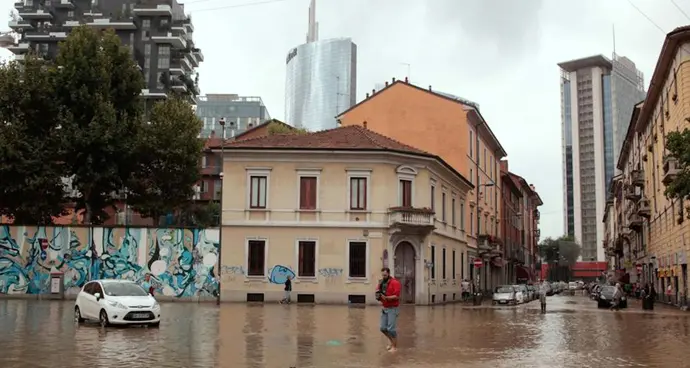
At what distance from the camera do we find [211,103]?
158 meters

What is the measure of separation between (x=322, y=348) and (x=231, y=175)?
79.4ft

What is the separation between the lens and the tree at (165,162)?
43.8 metres

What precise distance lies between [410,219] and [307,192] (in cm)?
586

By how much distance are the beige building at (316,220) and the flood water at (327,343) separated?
12.1 metres

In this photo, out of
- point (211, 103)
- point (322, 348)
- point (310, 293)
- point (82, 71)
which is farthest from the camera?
point (211, 103)

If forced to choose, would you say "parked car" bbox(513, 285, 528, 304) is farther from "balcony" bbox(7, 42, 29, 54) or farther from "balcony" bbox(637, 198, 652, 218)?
"balcony" bbox(7, 42, 29, 54)

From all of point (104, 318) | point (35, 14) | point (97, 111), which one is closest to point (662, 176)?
point (97, 111)

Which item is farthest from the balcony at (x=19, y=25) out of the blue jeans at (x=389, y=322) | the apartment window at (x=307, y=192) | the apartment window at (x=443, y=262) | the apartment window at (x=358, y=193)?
the blue jeans at (x=389, y=322)

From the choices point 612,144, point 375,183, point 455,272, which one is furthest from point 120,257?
point 612,144

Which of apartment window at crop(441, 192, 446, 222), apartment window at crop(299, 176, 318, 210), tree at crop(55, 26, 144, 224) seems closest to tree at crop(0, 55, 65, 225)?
tree at crop(55, 26, 144, 224)

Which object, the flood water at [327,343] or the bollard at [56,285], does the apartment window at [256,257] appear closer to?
the bollard at [56,285]

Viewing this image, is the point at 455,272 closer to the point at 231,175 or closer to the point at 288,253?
the point at 288,253

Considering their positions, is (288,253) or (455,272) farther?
(455,272)

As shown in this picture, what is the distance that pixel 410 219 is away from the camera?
127 ft
